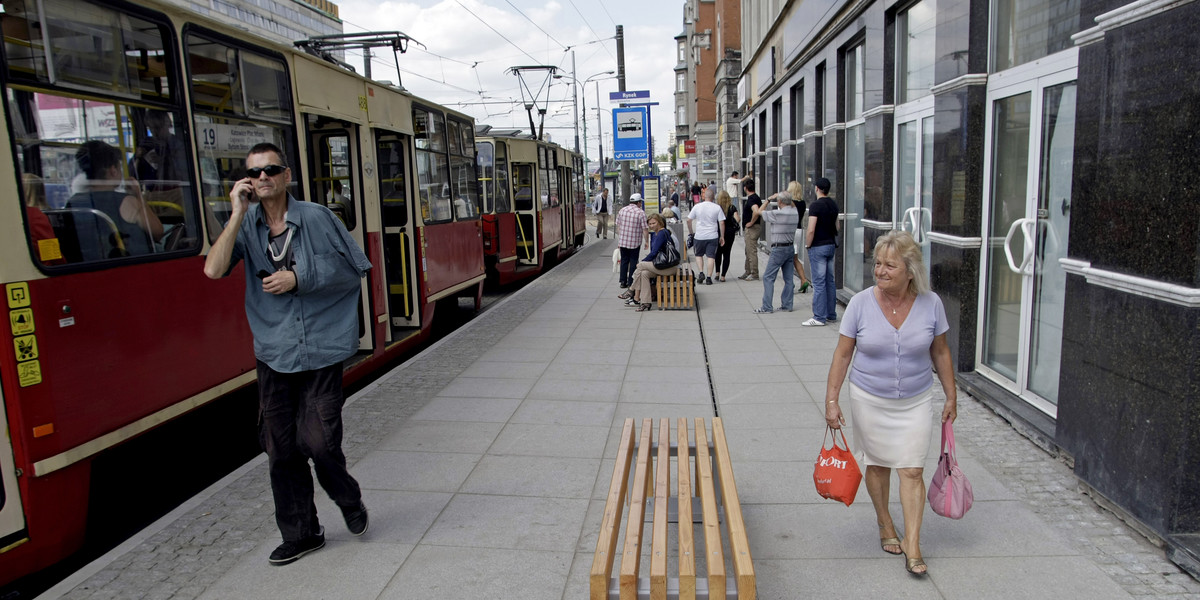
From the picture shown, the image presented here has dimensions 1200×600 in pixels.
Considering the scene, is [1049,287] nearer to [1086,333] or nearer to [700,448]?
[1086,333]

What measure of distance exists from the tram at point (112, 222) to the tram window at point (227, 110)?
1 cm

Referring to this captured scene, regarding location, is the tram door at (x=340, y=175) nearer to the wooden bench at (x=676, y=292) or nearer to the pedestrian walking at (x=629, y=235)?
the wooden bench at (x=676, y=292)

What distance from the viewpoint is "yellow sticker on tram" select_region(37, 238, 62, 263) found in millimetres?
3830

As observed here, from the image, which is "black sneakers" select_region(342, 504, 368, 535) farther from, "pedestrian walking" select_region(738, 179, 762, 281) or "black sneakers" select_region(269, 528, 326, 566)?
"pedestrian walking" select_region(738, 179, 762, 281)

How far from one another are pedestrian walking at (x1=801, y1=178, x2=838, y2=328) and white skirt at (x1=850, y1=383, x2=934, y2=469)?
6.33 m

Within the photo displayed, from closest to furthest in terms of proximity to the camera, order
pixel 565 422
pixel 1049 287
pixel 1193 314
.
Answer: pixel 1193 314, pixel 1049 287, pixel 565 422

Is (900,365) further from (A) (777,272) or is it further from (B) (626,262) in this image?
(B) (626,262)

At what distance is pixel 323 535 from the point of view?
4.13 metres

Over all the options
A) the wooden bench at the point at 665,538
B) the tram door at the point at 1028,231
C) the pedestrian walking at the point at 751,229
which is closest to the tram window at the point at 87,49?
the wooden bench at the point at 665,538

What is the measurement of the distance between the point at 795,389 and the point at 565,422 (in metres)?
2.10

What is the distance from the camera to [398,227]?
9109 mm

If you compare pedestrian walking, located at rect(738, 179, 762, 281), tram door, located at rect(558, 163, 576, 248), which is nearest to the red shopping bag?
pedestrian walking, located at rect(738, 179, 762, 281)

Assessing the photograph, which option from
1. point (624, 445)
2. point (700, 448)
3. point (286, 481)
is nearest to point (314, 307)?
point (286, 481)

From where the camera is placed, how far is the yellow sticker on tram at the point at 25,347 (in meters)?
3.62
